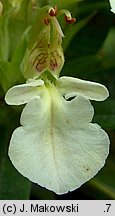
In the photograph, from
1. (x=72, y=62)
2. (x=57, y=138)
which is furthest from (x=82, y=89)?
(x=72, y=62)

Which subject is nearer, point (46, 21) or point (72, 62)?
point (46, 21)

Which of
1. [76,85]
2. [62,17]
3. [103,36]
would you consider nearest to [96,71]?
[103,36]

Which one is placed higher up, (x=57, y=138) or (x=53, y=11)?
(x=53, y=11)

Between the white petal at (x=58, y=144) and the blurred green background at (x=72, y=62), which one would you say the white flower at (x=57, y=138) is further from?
the blurred green background at (x=72, y=62)

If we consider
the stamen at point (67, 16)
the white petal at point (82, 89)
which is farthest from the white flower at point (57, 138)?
the stamen at point (67, 16)

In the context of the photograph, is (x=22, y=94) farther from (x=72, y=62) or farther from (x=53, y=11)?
(x=72, y=62)

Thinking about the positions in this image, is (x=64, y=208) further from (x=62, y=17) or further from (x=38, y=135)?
(x=62, y=17)

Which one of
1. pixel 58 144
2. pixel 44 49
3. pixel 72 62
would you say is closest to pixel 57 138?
pixel 58 144

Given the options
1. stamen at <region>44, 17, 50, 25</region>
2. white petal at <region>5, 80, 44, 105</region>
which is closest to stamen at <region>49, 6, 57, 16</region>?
stamen at <region>44, 17, 50, 25</region>

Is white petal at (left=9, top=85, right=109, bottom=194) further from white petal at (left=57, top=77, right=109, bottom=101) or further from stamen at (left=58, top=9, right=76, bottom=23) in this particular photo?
stamen at (left=58, top=9, right=76, bottom=23)
